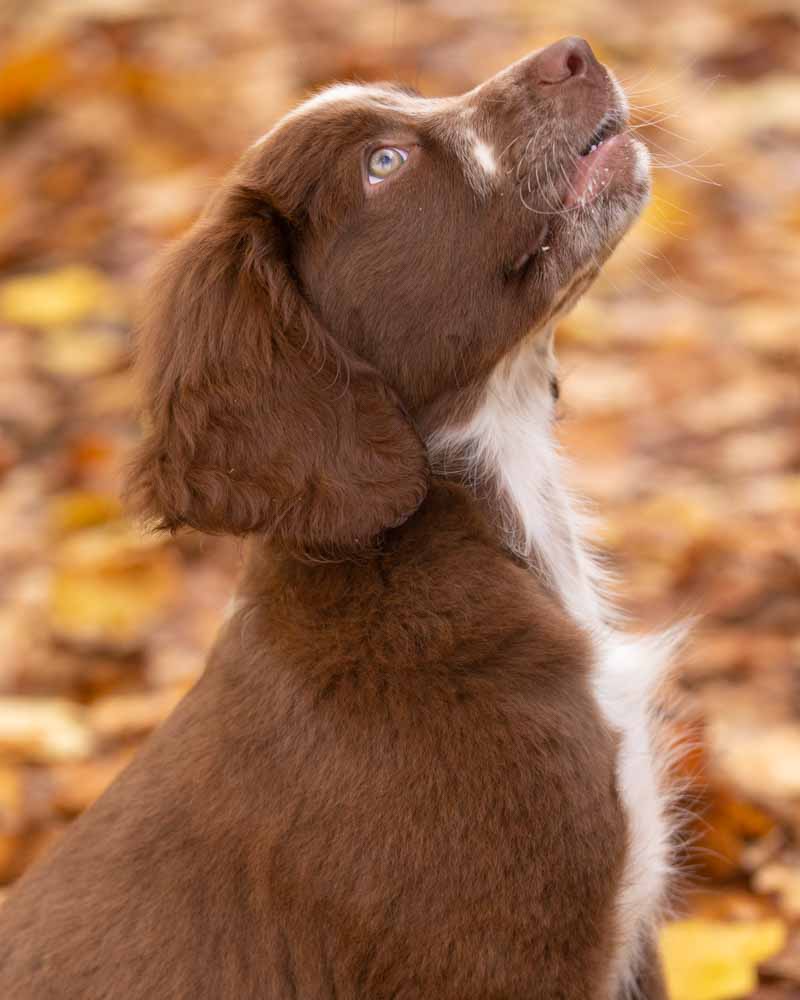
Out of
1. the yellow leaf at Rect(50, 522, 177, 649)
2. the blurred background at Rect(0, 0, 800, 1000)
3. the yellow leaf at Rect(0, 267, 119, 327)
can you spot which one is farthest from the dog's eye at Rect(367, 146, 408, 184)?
the yellow leaf at Rect(0, 267, 119, 327)

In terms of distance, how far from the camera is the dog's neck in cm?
325

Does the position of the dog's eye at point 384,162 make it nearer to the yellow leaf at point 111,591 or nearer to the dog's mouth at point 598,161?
the dog's mouth at point 598,161

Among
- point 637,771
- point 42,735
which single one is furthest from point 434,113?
point 42,735

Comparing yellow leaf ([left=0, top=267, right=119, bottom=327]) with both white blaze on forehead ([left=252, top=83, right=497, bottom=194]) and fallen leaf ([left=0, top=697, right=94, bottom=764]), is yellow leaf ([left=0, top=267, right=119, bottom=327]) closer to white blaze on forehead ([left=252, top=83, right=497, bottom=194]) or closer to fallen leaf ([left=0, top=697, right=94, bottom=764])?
fallen leaf ([left=0, top=697, right=94, bottom=764])

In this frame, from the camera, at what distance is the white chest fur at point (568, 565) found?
3031mm

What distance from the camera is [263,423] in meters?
2.95

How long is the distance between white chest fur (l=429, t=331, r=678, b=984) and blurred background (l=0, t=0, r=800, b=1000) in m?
0.39

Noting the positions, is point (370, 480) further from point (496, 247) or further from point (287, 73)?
point (287, 73)

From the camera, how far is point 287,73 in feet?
25.9

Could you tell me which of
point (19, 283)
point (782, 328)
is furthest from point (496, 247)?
point (19, 283)

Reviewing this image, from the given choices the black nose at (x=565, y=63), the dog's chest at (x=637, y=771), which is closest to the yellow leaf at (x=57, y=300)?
the black nose at (x=565, y=63)

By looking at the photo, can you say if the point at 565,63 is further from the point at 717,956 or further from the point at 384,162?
the point at 717,956

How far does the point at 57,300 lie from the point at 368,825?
421cm

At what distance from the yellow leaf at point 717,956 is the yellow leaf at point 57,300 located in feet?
12.5
